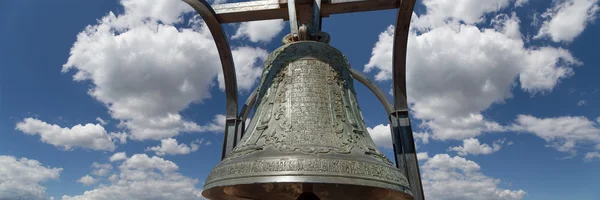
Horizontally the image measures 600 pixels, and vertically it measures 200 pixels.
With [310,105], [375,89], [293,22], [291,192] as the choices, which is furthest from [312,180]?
[375,89]

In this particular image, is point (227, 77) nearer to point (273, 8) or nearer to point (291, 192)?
point (273, 8)

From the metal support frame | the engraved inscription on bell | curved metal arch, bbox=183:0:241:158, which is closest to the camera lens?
the engraved inscription on bell

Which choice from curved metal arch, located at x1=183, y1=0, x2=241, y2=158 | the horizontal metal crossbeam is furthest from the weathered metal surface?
curved metal arch, located at x1=183, y1=0, x2=241, y2=158

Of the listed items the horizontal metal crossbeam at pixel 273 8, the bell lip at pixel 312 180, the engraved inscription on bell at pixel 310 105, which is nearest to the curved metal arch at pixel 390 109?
the horizontal metal crossbeam at pixel 273 8

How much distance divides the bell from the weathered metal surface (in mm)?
1637

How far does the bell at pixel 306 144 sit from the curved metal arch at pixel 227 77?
1948 mm

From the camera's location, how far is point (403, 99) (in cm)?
571

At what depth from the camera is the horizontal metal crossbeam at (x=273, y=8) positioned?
5.41 meters

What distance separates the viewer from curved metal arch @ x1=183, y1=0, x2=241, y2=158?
5363 millimetres

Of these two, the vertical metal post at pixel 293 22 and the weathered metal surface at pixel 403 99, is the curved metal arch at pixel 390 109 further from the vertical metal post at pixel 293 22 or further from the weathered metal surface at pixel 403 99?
the vertical metal post at pixel 293 22

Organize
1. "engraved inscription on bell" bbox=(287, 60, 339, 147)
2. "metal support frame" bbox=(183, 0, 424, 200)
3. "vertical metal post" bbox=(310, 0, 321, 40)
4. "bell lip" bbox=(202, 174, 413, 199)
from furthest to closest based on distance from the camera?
"metal support frame" bbox=(183, 0, 424, 200) → "vertical metal post" bbox=(310, 0, 321, 40) → "engraved inscription on bell" bbox=(287, 60, 339, 147) → "bell lip" bbox=(202, 174, 413, 199)

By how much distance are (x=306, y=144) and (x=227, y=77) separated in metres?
3.57

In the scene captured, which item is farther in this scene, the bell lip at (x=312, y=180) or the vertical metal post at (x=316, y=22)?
the vertical metal post at (x=316, y=22)

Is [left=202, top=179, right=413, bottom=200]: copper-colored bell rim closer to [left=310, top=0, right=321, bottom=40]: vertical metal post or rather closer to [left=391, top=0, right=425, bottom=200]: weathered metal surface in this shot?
[left=310, top=0, right=321, bottom=40]: vertical metal post
